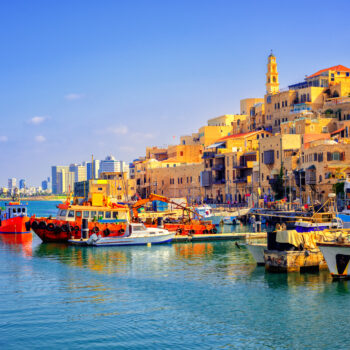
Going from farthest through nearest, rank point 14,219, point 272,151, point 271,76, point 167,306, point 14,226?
point 271,76 → point 272,151 → point 14,219 → point 14,226 → point 167,306

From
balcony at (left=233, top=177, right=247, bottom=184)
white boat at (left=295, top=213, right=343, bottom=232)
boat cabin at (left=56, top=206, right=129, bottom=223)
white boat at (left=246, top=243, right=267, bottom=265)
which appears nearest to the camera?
white boat at (left=246, top=243, right=267, bottom=265)

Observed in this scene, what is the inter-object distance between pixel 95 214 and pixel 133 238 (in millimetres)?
4763

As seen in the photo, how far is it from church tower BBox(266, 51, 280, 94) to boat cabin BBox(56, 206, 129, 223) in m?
64.1

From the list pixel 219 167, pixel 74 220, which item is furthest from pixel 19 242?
pixel 219 167

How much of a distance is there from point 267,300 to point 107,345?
764cm

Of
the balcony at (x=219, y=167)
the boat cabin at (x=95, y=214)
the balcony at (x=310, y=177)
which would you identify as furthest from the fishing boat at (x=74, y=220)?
the balcony at (x=219, y=167)

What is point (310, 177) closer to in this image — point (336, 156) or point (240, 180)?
point (336, 156)

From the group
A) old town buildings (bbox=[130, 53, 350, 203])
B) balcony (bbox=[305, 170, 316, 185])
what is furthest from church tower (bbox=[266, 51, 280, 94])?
balcony (bbox=[305, 170, 316, 185])

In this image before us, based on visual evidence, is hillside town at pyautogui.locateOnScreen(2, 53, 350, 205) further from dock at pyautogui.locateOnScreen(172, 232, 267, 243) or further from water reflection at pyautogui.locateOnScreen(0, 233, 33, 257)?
dock at pyautogui.locateOnScreen(172, 232, 267, 243)

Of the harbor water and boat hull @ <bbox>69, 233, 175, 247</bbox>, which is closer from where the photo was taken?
the harbor water

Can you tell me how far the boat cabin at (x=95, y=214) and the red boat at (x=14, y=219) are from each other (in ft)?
39.3

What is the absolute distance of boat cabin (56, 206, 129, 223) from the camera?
43.7m

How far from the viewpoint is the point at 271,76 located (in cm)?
10331

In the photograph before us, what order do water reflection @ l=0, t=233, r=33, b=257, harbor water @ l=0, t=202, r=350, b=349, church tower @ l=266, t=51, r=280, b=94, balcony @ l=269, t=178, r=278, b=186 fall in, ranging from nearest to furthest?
1. harbor water @ l=0, t=202, r=350, b=349
2. water reflection @ l=0, t=233, r=33, b=257
3. balcony @ l=269, t=178, r=278, b=186
4. church tower @ l=266, t=51, r=280, b=94
